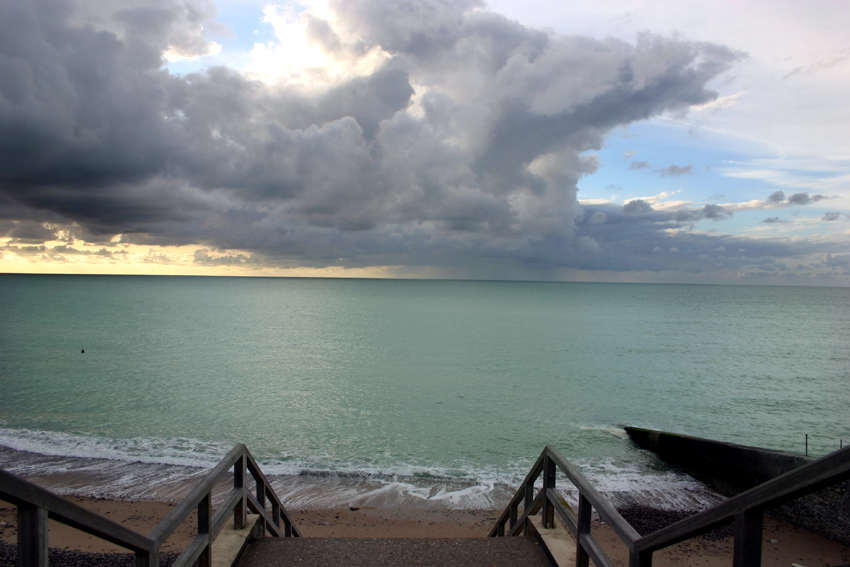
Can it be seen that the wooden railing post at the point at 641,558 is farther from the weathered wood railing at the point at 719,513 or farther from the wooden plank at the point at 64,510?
the wooden plank at the point at 64,510

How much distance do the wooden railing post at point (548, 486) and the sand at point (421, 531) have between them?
19.7ft

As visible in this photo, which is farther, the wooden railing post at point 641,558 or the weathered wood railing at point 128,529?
the wooden railing post at point 641,558

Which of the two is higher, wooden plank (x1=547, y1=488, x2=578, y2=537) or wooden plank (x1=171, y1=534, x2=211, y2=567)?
wooden plank (x1=171, y1=534, x2=211, y2=567)

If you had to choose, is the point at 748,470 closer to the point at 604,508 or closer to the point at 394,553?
the point at 394,553

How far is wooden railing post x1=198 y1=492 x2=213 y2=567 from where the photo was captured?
3.70 m

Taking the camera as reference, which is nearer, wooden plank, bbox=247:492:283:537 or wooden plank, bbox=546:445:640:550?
wooden plank, bbox=546:445:640:550

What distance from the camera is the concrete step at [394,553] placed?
4676mm

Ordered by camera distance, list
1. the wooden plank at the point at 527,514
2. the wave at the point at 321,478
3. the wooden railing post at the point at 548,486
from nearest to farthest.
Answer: the wooden railing post at the point at 548,486, the wooden plank at the point at 527,514, the wave at the point at 321,478

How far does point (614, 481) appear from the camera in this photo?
44.7 ft

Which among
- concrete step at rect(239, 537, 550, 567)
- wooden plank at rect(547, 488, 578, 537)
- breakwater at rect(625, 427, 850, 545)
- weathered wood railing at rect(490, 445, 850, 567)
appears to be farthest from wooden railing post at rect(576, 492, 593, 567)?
breakwater at rect(625, 427, 850, 545)

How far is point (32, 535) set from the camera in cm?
190

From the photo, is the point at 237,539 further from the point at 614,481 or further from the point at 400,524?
the point at 614,481

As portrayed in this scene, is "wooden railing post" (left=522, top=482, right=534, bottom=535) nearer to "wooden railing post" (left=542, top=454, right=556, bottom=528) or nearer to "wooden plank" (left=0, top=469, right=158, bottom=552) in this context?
"wooden railing post" (left=542, top=454, right=556, bottom=528)

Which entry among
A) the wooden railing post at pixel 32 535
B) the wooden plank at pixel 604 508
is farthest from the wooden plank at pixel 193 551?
the wooden plank at pixel 604 508
